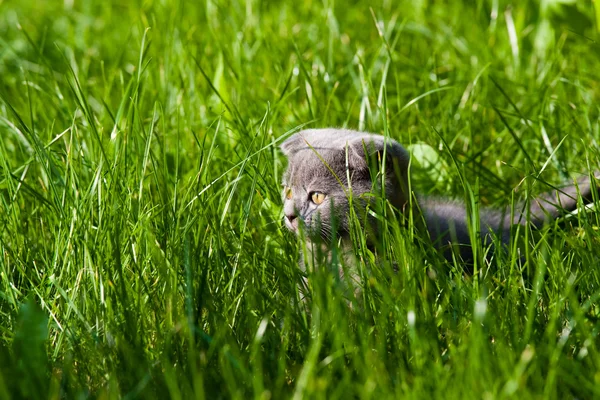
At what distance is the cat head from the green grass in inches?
3.3

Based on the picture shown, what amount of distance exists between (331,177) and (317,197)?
72mm

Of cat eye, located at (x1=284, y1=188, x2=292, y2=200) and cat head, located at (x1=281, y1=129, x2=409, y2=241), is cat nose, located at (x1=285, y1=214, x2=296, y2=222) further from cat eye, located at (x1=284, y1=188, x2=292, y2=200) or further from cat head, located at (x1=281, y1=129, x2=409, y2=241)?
cat eye, located at (x1=284, y1=188, x2=292, y2=200)

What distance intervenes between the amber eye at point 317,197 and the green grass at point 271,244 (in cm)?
11

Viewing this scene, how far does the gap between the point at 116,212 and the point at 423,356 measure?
0.80m

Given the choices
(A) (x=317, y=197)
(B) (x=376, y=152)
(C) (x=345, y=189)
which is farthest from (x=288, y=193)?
(B) (x=376, y=152)

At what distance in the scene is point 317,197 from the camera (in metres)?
2.27

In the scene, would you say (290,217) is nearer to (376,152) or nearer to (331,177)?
(331,177)

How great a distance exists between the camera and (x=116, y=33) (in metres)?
3.88

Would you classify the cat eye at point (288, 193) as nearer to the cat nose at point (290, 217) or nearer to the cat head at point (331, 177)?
the cat head at point (331, 177)

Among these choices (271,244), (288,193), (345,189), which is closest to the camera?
(271,244)

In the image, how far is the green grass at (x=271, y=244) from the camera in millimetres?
1418

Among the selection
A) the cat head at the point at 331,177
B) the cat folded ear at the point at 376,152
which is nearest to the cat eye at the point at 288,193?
the cat head at the point at 331,177

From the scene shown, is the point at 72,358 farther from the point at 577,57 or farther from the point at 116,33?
the point at 116,33

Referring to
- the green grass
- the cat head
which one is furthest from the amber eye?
the green grass
